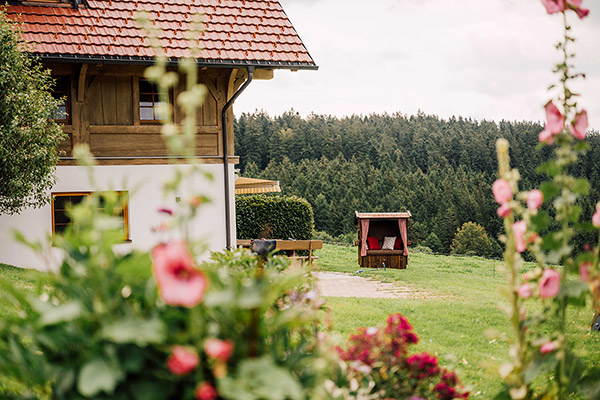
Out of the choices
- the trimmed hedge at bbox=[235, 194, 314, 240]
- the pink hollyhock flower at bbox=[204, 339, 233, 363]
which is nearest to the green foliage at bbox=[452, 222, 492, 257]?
the trimmed hedge at bbox=[235, 194, 314, 240]

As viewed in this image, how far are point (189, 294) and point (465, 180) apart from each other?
4667cm

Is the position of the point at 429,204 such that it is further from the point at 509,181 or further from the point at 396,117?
the point at 509,181

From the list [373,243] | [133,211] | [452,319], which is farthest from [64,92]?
[373,243]

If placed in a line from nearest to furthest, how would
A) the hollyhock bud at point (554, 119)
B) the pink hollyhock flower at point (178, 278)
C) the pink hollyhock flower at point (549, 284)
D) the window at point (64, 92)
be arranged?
the pink hollyhock flower at point (178, 278)
the pink hollyhock flower at point (549, 284)
the hollyhock bud at point (554, 119)
the window at point (64, 92)

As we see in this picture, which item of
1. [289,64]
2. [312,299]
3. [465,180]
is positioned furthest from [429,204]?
[312,299]

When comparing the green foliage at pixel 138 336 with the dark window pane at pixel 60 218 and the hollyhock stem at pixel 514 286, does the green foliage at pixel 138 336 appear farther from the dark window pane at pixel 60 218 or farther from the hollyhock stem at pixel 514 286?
the dark window pane at pixel 60 218

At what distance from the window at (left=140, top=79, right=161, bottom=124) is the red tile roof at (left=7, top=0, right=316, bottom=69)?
0.78 metres

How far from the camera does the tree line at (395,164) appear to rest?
1483 inches

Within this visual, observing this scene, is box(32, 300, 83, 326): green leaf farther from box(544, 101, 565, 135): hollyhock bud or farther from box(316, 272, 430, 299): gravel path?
box(316, 272, 430, 299): gravel path

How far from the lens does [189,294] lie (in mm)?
1419

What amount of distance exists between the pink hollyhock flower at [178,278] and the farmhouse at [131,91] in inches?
347

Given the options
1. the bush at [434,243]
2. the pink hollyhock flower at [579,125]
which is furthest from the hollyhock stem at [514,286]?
the bush at [434,243]

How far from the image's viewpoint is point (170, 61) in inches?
404

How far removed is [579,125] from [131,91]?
968 cm
